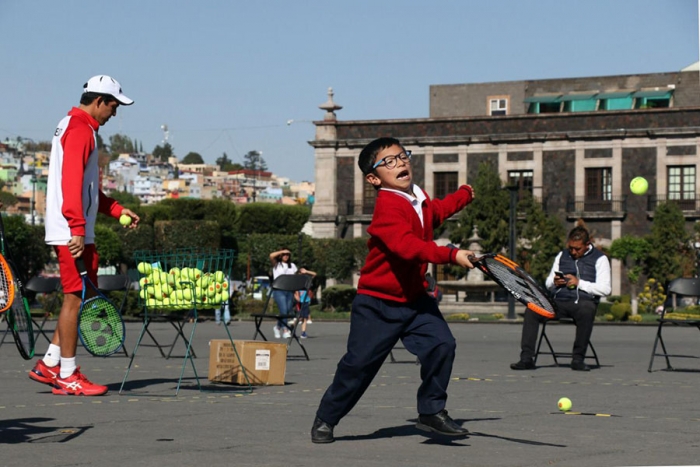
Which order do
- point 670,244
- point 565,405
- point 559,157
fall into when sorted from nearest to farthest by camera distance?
1. point 565,405
2. point 670,244
3. point 559,157

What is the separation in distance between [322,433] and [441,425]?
26.7 inches

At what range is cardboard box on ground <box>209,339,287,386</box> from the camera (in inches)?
437

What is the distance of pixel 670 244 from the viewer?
189 feet

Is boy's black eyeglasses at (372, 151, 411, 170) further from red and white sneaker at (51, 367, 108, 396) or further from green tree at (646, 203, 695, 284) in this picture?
green tree at (646, 203, 695, 284)

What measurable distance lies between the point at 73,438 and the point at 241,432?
0.99 m

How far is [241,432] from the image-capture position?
7.56m

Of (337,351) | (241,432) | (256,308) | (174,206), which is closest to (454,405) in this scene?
(241,432)

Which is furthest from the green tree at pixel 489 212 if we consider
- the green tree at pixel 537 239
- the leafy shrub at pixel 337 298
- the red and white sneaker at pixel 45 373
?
the red and white sneaker at pixel 45 373

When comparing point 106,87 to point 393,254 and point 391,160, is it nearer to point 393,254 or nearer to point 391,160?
point 391,160

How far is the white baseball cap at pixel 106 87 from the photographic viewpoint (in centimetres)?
1003

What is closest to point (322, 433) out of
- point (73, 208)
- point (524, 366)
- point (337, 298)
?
point (73, 208)

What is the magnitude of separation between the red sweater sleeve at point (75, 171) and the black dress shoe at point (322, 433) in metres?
3.09

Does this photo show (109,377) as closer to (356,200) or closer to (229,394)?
(229,394)

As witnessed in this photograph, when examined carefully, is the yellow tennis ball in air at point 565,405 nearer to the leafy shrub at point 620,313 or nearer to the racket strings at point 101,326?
the racket strings at point 101,326
